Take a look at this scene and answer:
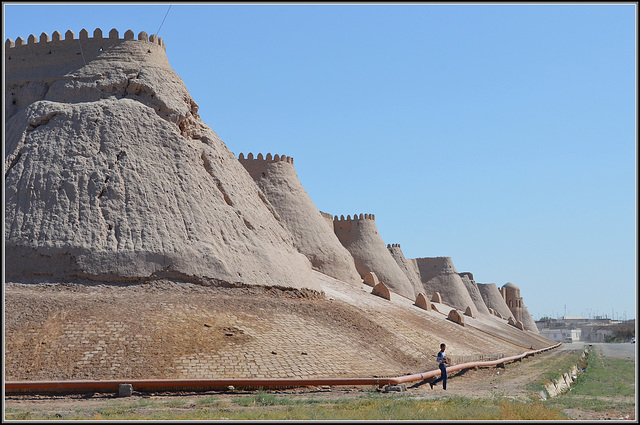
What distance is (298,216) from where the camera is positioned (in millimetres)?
35438

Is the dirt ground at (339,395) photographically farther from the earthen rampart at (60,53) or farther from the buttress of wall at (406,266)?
the buttress of wall at (406,266)

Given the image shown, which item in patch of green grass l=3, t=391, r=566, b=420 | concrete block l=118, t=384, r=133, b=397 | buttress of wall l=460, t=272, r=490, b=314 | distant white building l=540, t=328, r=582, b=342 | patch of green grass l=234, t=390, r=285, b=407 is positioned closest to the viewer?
patch of green grass l=3, t=391, r=566, b=420

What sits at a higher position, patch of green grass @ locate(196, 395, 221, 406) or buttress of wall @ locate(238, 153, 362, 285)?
buttress of wall @ locate(238, 153, 362, 285)

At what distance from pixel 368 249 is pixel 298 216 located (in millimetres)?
9274

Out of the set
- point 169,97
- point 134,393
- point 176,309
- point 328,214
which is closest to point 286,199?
point 328,214

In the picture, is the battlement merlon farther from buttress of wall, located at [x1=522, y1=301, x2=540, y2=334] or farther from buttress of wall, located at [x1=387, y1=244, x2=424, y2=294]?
buttress of wall, located at [x1=522, y1=301, x2=540, y2=334]

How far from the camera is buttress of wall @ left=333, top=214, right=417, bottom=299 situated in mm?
42875

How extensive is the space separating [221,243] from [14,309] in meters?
5.77

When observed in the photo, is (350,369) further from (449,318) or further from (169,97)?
(449,318)

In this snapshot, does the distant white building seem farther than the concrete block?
Yes

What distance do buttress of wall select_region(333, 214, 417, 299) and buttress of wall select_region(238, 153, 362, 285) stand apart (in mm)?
6225

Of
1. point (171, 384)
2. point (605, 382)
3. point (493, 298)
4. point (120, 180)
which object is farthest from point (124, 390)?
point (493, 298)

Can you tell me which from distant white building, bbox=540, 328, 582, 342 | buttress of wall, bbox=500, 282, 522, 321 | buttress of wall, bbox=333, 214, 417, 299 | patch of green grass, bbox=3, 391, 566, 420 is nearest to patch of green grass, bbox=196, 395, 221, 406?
patch of green grass, bbox=3, 391, 566, 420

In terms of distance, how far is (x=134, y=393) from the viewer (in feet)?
49.8
